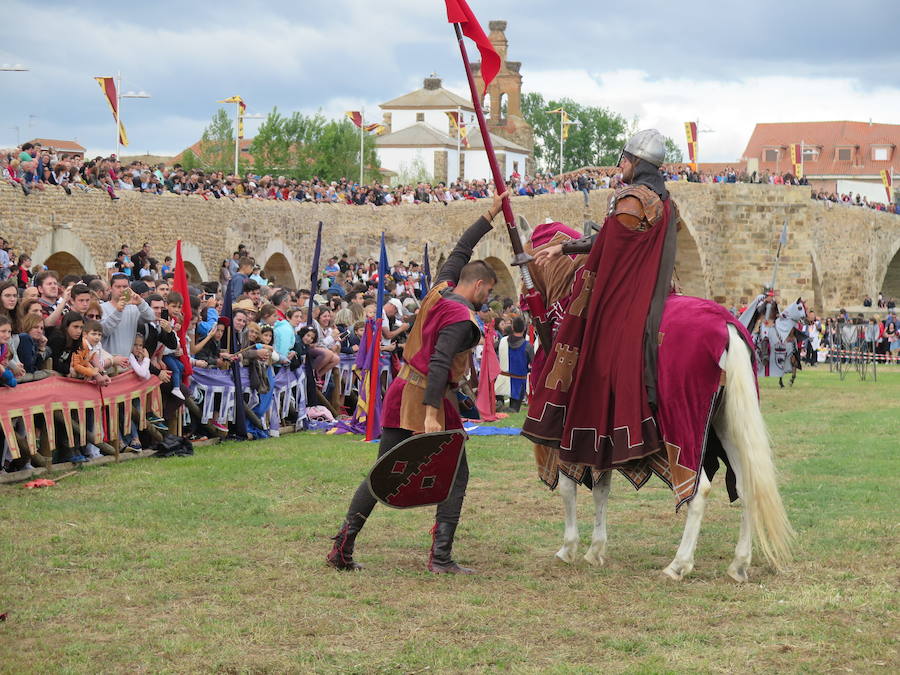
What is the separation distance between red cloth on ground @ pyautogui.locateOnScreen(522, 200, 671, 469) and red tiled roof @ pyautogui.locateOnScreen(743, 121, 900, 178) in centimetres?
9014

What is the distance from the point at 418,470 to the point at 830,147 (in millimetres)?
95916

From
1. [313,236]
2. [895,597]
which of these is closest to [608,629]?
[895,597]

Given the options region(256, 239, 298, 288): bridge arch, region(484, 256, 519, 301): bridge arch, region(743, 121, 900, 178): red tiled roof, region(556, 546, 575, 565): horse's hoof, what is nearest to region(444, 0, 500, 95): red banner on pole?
region(556, 546, 575, 565): horse's hoof

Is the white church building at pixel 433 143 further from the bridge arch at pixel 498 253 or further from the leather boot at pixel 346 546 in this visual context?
the leather boot at pixel 346 546

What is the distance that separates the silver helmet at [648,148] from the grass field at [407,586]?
2.36 m

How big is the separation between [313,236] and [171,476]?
23.3 m

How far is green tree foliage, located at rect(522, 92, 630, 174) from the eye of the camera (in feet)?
337

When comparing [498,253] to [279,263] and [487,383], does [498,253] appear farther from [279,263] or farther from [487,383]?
[487,383]

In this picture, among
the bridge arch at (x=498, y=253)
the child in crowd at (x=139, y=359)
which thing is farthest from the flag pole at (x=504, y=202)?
the bridge arch at (x=498, y=253)

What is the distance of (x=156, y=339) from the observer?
35.3 ft

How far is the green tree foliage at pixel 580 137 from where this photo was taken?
102812 millimetres

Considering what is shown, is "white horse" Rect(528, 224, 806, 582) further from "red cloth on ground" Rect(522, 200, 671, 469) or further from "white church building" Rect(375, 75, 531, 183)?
"white church building" Rect(375, 75, 531, 183)

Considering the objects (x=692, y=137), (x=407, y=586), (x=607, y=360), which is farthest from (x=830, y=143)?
(x=407, y=586)

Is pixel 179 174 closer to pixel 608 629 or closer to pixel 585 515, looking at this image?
pixel 585 515
